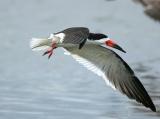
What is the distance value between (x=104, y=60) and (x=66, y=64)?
923 centimetres

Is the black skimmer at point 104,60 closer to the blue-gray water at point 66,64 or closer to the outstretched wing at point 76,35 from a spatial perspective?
the outstretched wing at point 76,35

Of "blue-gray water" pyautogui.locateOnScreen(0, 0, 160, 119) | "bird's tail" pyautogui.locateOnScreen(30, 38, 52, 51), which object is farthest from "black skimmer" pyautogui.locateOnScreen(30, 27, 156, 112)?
"blue-gray water" pyautogui.locateOnScreen(0, 0, 160, 119)

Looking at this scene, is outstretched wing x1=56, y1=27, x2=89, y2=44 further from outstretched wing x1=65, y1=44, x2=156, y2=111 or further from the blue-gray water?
the blue-gray water

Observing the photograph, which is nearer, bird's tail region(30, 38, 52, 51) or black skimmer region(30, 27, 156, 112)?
black skimmer region(30, 27, 156, 112)

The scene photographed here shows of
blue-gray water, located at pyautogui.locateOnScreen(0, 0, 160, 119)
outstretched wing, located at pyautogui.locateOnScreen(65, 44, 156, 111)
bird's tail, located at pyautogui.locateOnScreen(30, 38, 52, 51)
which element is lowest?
outstretched wing, located at pyautogui.locateOnScreen(65, 44, 156, 111)

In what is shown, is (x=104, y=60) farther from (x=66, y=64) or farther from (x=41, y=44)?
(x=66, y=64)

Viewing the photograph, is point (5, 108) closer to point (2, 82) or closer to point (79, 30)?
point (2, 82)

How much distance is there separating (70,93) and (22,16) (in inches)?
517

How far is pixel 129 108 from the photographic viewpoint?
53.5 feet

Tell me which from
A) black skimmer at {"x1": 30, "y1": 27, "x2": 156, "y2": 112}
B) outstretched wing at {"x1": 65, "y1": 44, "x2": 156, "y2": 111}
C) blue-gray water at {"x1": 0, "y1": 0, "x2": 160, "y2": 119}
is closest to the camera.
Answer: black skimmer at {"x1": 30, "y1": 27, "x2": 156, "y2": 112}

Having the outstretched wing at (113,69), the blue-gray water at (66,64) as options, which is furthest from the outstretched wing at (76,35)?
the blue-gray water at (66,64)

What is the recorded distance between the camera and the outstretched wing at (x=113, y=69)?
40.1ft

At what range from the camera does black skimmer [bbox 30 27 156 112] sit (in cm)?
1207

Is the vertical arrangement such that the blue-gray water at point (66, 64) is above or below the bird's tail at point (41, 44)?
above
